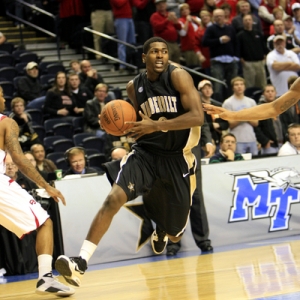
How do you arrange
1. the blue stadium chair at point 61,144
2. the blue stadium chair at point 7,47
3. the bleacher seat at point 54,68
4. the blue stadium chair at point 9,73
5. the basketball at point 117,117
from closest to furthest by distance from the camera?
1. the basketball at point 117,117
2. the blue stadium chair at point 61,144
3. the blue stadium chair at point 9,73
4. the bleacher seat at point 54,68
5. the blue stadium chair at point 7,47

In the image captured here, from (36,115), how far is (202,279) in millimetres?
6834

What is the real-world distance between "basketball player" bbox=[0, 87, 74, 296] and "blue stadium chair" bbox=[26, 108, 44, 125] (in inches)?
252

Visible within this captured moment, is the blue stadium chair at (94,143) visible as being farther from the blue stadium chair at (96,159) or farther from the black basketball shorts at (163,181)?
the black basketball shorts at (163,181)

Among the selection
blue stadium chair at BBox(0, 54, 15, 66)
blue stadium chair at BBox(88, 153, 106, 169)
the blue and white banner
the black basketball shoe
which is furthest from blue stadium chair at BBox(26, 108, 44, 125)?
the black basketball shoe

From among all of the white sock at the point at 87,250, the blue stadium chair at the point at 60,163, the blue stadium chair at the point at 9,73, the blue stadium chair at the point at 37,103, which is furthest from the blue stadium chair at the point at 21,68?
the white sock at the point at 87,250

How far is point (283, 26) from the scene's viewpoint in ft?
46.0

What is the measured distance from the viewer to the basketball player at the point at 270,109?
5.92m

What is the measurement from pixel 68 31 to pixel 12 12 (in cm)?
180

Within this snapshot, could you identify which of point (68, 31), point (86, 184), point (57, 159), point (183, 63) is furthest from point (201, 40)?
point (86, 184)

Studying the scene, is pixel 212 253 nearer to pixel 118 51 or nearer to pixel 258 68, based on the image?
pixel 258 68

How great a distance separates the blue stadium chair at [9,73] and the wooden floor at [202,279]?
6383 millimetres

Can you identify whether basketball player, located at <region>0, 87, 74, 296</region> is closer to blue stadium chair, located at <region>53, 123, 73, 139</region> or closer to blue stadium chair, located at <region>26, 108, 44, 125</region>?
blue stadium chair, located at <region>53, 123, 73, 139</region>

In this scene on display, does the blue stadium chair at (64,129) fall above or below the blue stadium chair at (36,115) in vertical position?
below

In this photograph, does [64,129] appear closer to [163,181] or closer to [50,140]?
[50,140]
